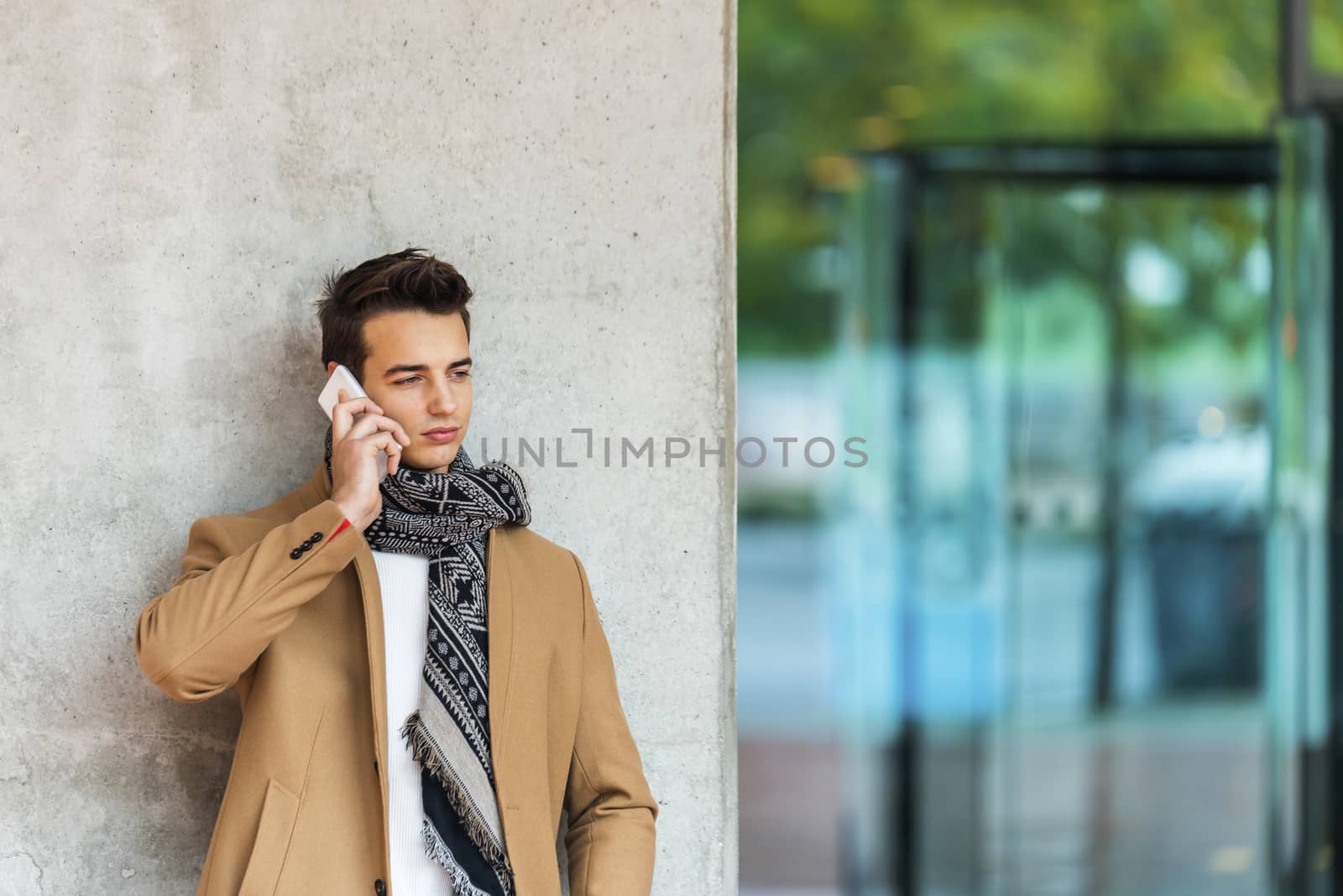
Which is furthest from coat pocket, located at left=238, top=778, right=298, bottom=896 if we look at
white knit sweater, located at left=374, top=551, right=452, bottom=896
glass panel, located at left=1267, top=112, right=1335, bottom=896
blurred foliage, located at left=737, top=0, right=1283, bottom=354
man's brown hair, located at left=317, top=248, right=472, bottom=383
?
glass panel, located at left=1267, top=112, right=1335, bottom=896

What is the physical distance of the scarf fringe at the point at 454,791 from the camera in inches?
75.3

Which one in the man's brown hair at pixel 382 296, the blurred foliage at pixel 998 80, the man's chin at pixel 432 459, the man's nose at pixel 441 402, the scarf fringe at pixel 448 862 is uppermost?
the blurred foliage at pixel 998 80

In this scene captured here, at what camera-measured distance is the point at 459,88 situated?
2432 mm

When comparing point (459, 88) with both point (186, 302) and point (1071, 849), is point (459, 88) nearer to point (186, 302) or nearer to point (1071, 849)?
point (186, 302)

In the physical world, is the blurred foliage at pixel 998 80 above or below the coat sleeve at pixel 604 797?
above

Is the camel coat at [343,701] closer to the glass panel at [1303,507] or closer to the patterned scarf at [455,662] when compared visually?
the patterned scarf at [455,662]

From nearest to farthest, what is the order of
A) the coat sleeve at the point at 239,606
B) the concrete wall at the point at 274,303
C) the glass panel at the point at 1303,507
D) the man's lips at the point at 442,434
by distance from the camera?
the coat sleeve at the point at 239,606 → the man's lips at the point at 442,434 → the concrete wall at the point at 274,303 → the glass panel at the point at 1303,507

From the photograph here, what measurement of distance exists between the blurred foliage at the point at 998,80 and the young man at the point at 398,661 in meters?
3.30

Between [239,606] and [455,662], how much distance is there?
33cm

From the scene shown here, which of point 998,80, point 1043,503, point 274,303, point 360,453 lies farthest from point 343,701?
point 998,80

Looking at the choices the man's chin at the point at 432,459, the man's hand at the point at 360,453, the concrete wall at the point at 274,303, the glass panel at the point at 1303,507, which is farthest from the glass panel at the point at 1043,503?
the man's hand at the point at 360,453

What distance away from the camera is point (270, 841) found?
1.90 meters

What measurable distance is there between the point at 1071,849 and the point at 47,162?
4.80 m

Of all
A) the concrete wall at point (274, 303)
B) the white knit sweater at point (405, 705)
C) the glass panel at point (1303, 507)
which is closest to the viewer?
the white knit sweater at point (405, 705)
